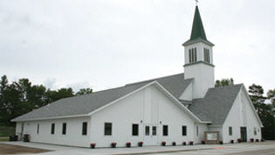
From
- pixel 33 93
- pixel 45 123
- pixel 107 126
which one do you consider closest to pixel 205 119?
pixel 107 126

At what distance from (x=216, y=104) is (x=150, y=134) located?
12.8 meters

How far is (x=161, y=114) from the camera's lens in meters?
26.5

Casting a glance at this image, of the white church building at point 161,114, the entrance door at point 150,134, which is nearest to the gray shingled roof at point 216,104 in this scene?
the white church building at point 161,114

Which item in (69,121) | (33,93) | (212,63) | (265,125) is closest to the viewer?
(69,121)

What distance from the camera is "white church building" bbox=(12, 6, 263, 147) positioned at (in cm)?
2228

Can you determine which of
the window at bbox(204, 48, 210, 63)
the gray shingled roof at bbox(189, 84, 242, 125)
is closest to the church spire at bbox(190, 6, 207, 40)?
the window at bbox(204, 48, 210, 63)

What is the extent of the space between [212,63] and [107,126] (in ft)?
76.0

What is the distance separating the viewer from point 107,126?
2208cm

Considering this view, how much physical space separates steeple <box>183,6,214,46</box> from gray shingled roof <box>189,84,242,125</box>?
7.65 meters

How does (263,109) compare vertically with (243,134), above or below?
above

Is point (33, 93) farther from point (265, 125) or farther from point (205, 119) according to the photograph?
point (265, 125)

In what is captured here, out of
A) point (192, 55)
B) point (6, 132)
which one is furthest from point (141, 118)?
point (6, 132)

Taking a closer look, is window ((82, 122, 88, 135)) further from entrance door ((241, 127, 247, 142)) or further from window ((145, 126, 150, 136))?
entrance door ((241, 127, 247, 142))

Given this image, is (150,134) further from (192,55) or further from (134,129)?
(192,55)
